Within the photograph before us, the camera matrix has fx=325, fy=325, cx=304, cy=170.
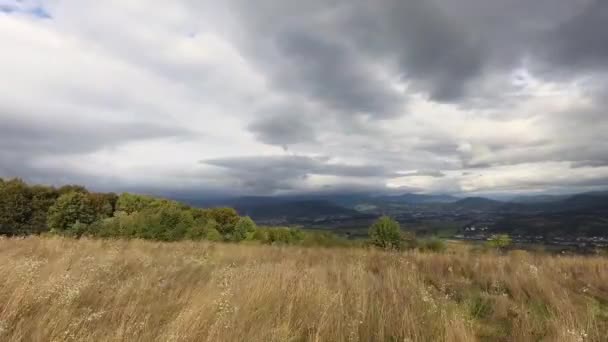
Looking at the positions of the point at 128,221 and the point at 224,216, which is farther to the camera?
the point at 224,216

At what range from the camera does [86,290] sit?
4.51 metres

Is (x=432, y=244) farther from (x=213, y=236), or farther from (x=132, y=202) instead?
(x=132, y=202)

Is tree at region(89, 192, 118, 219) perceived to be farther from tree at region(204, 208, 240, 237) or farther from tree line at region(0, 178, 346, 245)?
tree at region(204, 208, 240, 237)

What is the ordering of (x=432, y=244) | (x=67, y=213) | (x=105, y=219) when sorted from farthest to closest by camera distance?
(x=67, y=213) → (x=105, y=219) → (x=432, y=244)

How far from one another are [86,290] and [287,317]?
9.52 feet

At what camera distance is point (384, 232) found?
23.6 meters

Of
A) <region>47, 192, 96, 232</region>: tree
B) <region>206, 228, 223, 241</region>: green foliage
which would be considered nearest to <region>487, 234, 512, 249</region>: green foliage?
<region>206, 228, 223, 241</region>: green foliage

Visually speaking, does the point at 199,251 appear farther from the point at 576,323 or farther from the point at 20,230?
the point at 20,230

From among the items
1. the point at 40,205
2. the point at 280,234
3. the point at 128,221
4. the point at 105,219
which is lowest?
the point at 280,234

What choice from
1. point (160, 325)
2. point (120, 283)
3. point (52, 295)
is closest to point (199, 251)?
point (120, 283)

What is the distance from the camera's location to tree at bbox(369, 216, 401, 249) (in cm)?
2278

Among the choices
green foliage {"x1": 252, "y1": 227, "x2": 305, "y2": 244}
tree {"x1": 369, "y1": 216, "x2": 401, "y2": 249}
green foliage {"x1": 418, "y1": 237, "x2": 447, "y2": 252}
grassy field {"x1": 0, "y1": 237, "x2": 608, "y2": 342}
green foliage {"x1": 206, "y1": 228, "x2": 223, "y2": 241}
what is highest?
grassy field {"x1": 0, "y1": 237, "x2": 608, "y2": 342}

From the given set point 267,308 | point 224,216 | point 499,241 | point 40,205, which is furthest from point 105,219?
point 267,308

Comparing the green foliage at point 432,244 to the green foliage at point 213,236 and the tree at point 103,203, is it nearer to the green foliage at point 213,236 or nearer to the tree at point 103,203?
the green foliage at point 213,236
